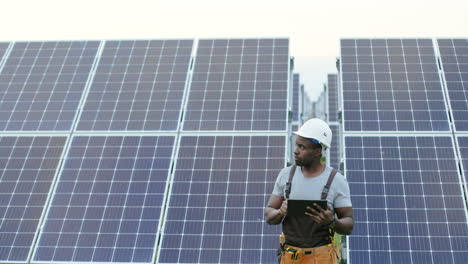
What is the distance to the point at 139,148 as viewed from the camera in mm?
9438

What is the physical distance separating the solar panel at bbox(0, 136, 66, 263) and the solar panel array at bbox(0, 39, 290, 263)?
A: 26mm

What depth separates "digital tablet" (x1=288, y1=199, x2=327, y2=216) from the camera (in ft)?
11.7

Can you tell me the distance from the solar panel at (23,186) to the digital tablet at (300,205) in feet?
21.7

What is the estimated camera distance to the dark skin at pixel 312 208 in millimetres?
3576

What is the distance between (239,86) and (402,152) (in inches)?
160

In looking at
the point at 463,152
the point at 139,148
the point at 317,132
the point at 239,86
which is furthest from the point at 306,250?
the point at 239,86

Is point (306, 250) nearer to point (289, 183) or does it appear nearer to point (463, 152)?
point (289, 183)

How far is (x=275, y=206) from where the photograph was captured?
409 centimetres

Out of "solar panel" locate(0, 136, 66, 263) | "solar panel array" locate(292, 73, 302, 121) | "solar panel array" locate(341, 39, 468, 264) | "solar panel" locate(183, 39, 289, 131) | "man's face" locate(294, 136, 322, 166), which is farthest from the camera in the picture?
"solar panel array" locate(292, 73, 302, 121)

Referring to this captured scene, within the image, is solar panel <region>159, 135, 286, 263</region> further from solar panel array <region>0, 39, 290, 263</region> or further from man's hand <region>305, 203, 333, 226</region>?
man's hand <region>305, 203, 333, 226</region>

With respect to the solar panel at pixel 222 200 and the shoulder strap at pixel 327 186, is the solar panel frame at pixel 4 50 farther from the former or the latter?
the shoulder strap at pixel 327 186

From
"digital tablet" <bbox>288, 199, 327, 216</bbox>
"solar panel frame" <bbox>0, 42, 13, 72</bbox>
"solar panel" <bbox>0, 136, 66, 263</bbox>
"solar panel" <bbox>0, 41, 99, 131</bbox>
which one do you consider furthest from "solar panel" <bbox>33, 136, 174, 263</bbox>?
"digital tablet" <bbox>288, 199, 327, 216</bbox>

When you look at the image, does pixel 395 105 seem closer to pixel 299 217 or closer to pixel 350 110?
pixel 350 110

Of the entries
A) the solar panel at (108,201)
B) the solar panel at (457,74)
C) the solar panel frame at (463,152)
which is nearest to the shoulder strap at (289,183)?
the solar panel at (108,201)
